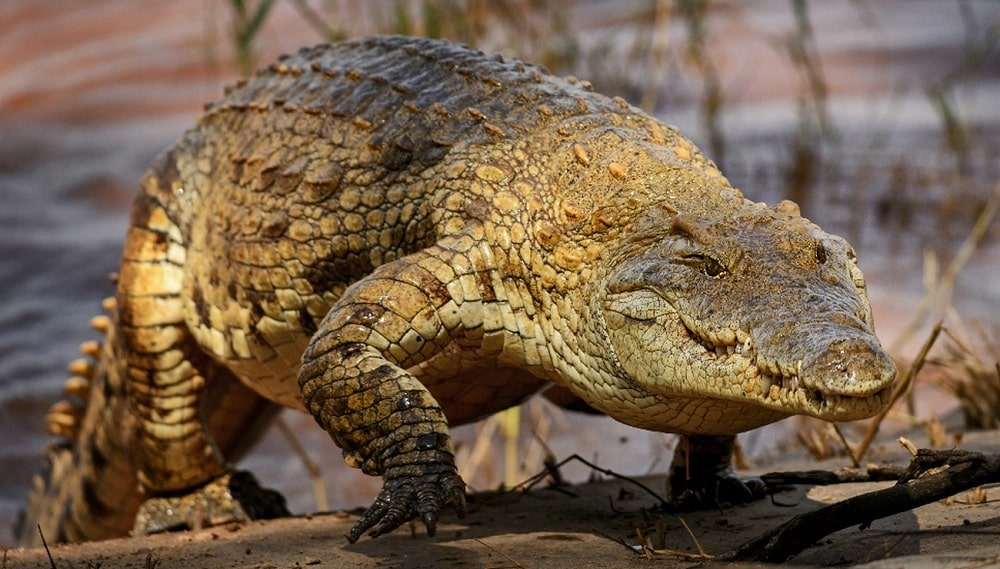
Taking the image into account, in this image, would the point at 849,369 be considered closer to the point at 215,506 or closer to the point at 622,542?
the point at 622,542

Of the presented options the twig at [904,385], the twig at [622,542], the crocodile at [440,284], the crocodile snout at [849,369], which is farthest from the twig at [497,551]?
the twig at [904,385]

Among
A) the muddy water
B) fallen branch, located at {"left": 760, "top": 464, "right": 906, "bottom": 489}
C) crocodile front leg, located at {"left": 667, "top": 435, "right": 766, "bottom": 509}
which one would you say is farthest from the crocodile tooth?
the muddy water

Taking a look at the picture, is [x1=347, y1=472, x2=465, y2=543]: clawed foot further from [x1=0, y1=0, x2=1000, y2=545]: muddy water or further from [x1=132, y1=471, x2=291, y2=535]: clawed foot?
[x1=0, y1=0, x2=1000, y2=545]: muddy water

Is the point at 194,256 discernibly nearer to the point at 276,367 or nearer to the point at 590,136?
the point at 276,367

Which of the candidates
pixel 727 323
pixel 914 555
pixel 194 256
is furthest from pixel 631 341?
pixel 194 256

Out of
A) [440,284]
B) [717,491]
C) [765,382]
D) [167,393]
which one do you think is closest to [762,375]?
[765,382]

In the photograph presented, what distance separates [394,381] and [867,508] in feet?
3.80

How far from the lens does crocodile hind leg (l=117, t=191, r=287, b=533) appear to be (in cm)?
454

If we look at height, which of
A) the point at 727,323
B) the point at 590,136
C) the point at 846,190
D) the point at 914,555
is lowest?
the point at 914,555

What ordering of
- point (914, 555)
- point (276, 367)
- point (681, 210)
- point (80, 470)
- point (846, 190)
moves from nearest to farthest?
point (914, 555) → point (681, 210) → point (276, 367) → point (80, 470) → point (846, 190)

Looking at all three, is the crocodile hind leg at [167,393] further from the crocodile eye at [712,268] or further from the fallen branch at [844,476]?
the crocodile eye at [712,268]

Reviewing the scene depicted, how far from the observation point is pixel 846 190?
31.3ft

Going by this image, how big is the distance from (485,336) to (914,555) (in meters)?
1.31

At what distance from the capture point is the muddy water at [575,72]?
786 centimetres
